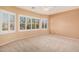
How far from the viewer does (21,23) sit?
2.16 m

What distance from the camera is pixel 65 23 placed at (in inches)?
99.2

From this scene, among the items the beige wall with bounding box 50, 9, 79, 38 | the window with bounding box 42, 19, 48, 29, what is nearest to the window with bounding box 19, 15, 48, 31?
the window with bounding box 42, 19, 48, 29

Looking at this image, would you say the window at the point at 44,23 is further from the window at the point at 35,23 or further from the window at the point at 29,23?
the window at the point at 35,23

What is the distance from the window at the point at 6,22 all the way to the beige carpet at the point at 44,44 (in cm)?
42

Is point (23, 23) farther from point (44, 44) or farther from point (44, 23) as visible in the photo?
point (44, 44)

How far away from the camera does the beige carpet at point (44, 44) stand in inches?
82.1

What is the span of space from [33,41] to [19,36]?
1.40 ft

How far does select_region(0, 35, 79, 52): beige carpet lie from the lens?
2086mm

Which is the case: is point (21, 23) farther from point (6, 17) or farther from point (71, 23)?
point (71, 23)

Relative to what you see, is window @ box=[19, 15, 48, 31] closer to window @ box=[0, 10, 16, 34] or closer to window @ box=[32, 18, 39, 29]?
window @ box=[32, 18, 39, 29]
